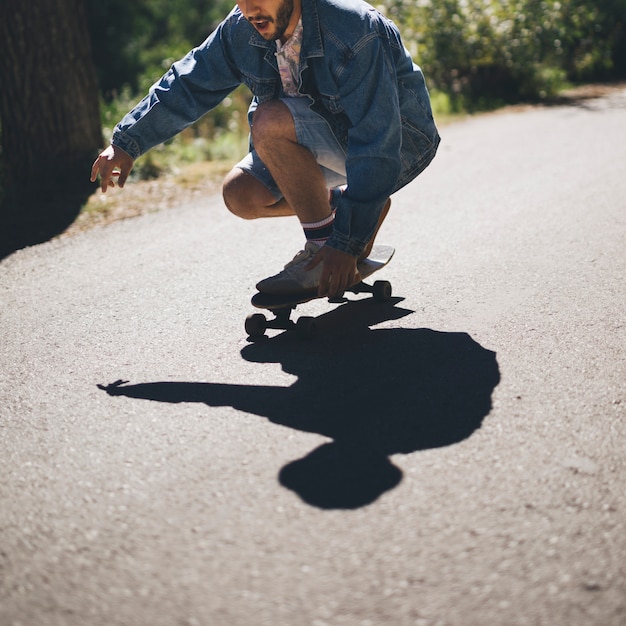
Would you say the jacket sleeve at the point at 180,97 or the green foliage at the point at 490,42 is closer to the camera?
the jacket sleeve at the point at 180,97

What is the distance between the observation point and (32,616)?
1.80 metres

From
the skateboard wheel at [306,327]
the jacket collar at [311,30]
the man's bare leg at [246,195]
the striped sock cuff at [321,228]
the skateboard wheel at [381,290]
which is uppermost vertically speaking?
the jacket collar at [311,30]

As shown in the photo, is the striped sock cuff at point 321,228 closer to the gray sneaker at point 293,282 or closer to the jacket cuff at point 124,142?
the gray sneaker at point 293,282

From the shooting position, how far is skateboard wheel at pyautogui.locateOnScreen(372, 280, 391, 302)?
3631mm

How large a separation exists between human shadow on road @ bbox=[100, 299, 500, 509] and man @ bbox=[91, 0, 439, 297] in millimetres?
273

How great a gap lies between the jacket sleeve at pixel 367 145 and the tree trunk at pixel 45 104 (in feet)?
10.4

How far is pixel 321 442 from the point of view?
2.49 metres

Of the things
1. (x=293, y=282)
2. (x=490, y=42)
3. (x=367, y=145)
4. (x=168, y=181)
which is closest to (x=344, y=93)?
(x=367, y=145)

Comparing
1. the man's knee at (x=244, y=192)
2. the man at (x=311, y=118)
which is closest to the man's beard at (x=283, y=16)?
the man at (x=311, y=118)

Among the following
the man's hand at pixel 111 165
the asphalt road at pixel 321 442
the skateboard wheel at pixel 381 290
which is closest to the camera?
the asphalt road at pixel 321 442

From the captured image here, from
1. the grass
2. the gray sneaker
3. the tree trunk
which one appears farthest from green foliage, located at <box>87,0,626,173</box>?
the gray sneaker

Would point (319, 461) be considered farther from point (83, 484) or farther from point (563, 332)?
point (563, 332)

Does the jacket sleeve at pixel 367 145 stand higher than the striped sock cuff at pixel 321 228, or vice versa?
the jacket sleeve at pixel 367 145

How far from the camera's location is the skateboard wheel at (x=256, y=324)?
130 inches
